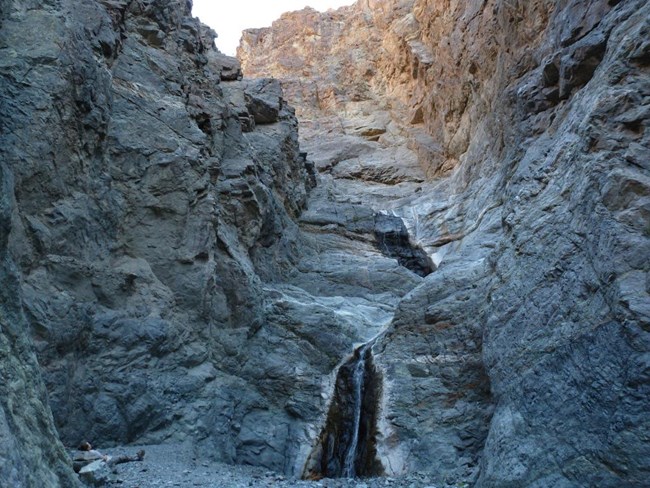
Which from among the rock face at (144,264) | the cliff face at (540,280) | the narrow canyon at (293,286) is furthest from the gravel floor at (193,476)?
the cliff face at (540,280)

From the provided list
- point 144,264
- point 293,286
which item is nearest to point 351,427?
point 144,264

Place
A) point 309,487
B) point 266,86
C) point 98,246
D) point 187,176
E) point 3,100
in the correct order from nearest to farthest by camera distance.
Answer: point 309,487, point 3,100, point 98,246, point 187,176, point 266,86

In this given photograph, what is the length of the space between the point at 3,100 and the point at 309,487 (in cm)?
1277

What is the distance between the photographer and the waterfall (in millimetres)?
15740

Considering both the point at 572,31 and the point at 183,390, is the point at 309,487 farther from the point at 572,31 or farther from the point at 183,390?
the point at 572,31

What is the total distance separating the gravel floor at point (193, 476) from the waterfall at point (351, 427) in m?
1.85

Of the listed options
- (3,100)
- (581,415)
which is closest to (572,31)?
(581,415)

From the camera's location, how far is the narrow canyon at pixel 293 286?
9.84 metres

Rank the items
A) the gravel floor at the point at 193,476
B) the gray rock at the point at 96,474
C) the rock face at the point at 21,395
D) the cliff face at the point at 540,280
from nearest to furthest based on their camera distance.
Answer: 1. the rock face at the point at 21,395
2. the cliff face at the point at 540,280
3. the gray rock at the point at 96,474
4. the gravel floor at the point at 193,476

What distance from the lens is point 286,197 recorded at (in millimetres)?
32125

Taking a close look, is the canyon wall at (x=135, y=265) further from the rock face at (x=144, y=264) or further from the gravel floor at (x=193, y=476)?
the gravel floor at (x=193, y=476)

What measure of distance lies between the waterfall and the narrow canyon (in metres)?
0.07

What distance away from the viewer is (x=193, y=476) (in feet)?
40.6

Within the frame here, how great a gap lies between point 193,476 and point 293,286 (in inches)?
534
